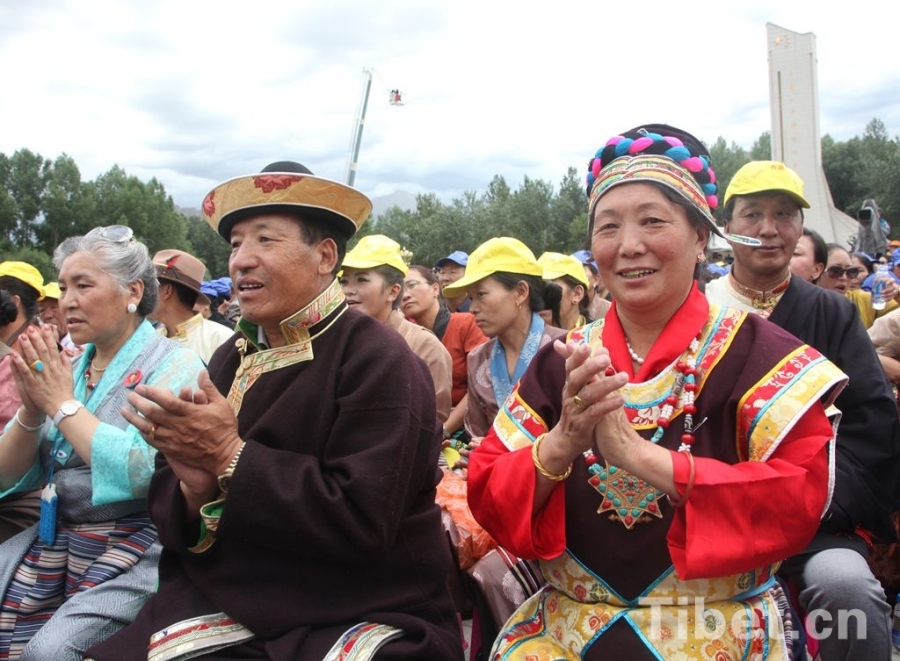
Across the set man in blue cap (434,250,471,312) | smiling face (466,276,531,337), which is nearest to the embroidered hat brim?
smiling face (466,276,531,337)

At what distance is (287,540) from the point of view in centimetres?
199

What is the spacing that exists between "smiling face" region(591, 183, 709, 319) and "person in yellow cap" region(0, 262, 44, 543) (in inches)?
89.0

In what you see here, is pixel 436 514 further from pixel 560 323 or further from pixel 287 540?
pixel 560 323

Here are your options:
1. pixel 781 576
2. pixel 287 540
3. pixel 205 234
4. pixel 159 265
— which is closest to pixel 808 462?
pixel 781 576

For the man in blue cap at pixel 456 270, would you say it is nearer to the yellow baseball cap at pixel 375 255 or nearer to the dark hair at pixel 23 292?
the yellow baseball cap at pixel 375 255

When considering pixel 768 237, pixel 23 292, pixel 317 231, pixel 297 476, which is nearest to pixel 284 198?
pixel 317 231

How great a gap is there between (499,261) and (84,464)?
2.49 metres

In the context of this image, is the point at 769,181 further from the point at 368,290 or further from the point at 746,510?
the point at 368,290

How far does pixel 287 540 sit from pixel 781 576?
76.0 inches

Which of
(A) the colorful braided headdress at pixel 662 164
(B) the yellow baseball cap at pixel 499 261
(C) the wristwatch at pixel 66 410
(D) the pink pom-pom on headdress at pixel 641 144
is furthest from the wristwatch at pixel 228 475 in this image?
(B) the yellow baseball cap at pixel 499 261

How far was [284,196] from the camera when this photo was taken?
222 cm

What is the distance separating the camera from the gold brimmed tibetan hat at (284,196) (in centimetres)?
221

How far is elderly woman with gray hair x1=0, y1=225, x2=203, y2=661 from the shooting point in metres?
2.69

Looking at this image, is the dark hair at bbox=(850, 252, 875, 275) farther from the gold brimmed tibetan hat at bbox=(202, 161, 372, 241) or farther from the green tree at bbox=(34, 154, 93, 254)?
the green tree at bbox=(34, 154, 93, 254)
